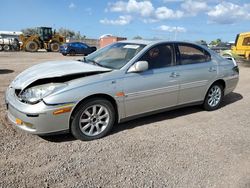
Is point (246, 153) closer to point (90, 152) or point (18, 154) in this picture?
point (90, 152)

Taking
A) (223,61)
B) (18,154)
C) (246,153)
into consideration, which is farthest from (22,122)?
(223,61)

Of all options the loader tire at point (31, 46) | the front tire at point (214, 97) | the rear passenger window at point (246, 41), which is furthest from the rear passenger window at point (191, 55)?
the loader tire at point (31, 46)

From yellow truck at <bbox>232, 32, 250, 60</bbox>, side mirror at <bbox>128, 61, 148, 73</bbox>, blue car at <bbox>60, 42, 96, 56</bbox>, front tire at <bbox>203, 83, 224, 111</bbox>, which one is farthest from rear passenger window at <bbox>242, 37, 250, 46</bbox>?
blue car at <bbox>60, 42, 96, 56</bbox>

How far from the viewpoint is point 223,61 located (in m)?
5.50

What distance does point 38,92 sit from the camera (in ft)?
11.1

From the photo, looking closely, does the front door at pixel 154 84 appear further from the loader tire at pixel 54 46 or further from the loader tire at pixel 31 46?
the loader tire at pixel 31 46

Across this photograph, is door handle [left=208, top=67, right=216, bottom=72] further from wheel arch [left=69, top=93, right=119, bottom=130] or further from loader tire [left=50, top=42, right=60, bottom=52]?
loader tire [left=50, top=42, right=60, bottom=52]

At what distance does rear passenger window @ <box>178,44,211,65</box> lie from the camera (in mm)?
4750

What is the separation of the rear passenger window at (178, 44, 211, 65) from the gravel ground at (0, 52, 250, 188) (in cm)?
119

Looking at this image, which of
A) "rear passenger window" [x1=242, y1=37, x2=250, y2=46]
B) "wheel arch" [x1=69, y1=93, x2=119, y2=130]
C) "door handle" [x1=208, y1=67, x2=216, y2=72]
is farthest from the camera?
"rear passenger window" [x1=242, y1=37, x2=250, y2=46]

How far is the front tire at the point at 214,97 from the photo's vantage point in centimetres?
530

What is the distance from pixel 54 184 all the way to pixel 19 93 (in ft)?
4.98

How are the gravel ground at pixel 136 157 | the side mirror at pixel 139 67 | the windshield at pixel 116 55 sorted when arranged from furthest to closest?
the windshield at pixel 116 55 < the side mirror at pixel 139 67 < the gravel ground at pixel 136 157

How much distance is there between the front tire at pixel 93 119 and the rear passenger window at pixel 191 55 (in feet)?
5.86
